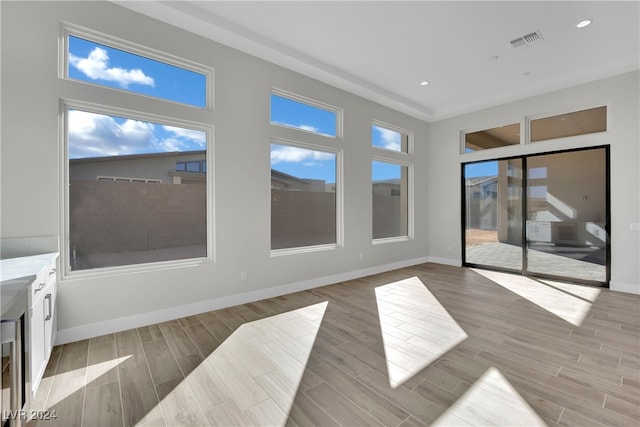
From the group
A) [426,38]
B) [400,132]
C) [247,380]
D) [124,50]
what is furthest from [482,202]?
[124,50]

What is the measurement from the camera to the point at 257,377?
2.18m

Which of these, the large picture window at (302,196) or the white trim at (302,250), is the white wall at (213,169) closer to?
the white trim at (302,250)

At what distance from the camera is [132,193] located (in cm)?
318

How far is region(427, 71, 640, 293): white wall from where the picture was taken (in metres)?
4.34

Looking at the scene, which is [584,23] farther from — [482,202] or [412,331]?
[412,331]

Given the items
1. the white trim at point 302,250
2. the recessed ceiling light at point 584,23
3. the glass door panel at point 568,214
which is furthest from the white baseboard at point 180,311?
the recessed ceiling light at point 584,23

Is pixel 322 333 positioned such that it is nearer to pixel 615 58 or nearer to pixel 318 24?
pixel 318 24

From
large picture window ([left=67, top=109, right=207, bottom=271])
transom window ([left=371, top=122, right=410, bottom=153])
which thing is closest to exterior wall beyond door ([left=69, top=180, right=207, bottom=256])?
large picture window ([left=67, top=109, right=207, bottom=271])

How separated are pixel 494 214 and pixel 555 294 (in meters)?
1.99

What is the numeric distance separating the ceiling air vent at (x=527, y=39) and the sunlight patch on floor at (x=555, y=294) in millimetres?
3447

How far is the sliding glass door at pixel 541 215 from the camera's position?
4.73 m

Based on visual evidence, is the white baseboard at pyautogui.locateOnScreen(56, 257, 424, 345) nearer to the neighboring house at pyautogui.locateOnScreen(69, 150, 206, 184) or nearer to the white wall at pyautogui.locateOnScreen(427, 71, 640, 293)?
the neighboring house at pyautogui.locateOnScreen(69, 150, 206, 184)

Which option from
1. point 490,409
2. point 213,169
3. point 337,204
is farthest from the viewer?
point 337,204

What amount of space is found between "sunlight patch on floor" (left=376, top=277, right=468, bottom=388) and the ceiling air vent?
3.59 meters
